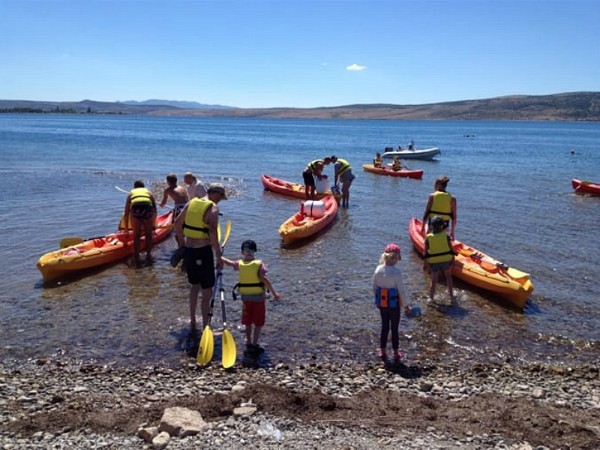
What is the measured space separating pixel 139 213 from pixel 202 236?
14.4ft

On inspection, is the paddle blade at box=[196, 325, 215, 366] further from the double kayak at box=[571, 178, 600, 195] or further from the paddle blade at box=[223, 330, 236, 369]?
the double kayak at box=[571, 178, 600, 195]

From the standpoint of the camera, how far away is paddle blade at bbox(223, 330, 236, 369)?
22.8 ft

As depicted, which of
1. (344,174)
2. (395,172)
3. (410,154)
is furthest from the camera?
(410,154)

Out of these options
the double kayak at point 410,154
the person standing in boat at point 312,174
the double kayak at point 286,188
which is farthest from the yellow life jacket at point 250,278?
the double kayak at point 410,154

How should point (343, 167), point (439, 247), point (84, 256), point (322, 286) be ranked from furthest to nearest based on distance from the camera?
point (343, 167) < point (84, 256) < point (322, 286) < point (439, 247)

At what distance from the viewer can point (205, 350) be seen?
280 inches

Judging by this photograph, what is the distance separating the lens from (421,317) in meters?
8.91

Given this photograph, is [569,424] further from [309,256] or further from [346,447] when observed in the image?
[309,256]

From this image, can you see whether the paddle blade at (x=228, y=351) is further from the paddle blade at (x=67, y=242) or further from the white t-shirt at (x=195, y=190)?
the paddle blade at (x=67, y=242)

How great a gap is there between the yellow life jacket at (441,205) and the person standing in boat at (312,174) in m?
7.55

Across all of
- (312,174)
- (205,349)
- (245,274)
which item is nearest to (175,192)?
(245,274)

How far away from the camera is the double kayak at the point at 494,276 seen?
938cm

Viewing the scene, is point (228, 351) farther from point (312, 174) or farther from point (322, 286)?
point (312, 174)

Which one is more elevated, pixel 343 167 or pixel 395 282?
pixel 343 167
